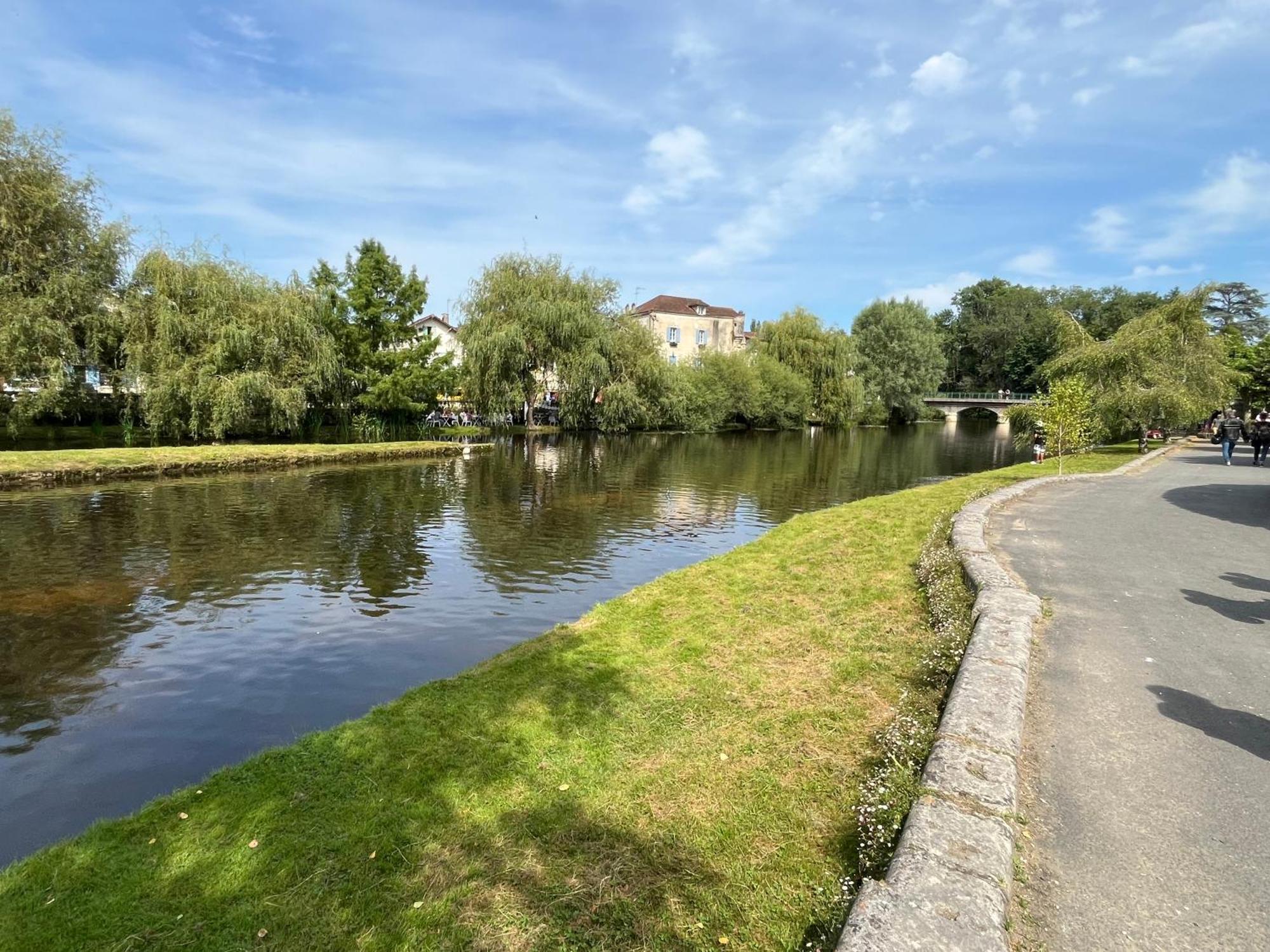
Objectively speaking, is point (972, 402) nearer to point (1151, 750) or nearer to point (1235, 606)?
point (1235, 606)

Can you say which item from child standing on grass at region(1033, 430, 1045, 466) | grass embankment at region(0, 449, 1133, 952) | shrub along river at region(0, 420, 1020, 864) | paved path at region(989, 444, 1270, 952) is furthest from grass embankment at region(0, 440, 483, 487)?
child standing on grass at region(1033, 430, 1045, 466)

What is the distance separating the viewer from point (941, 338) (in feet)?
251

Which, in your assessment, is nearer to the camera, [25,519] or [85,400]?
[25,519]

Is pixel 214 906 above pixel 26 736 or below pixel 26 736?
above

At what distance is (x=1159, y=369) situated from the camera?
28.7 m

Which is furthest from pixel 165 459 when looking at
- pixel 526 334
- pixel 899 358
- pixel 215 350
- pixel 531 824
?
pixel 899 358

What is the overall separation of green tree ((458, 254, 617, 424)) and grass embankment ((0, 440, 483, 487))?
409 inches

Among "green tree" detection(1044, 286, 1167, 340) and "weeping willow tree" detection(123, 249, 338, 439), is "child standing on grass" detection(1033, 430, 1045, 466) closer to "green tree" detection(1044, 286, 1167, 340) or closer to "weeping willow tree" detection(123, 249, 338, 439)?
"weeping willow tree" detection(123, 249, 338, 439)

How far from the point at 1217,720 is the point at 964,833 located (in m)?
2.97

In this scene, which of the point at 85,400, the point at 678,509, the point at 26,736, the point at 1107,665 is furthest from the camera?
the point at 85,400

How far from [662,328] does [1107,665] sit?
242 feet

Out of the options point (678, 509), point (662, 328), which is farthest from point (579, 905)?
point (662, 328)

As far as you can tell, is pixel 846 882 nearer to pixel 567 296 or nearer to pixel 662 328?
pixel 567 296

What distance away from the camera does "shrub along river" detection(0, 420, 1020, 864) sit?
21.1ft
